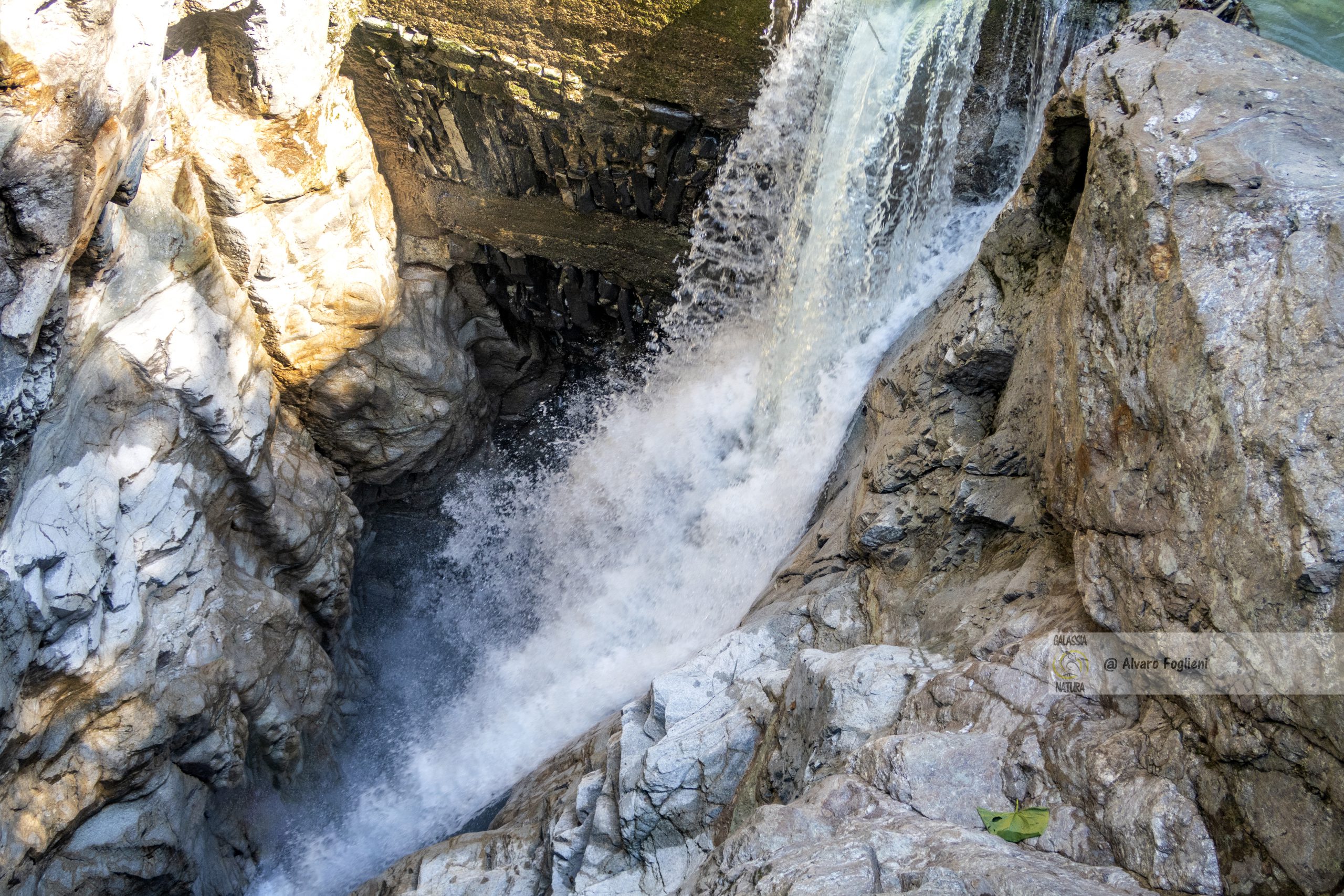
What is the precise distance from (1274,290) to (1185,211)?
14.1 inches

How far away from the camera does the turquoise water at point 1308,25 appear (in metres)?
3.77

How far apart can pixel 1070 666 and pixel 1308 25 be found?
3.42 m

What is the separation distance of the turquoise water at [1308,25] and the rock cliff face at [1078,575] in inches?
52.6

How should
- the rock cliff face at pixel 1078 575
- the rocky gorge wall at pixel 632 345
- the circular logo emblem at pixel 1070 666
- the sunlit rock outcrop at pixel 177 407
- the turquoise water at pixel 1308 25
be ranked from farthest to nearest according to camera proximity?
the turquoise water at pixel 1308 25
the sunlit rock outcrop at pixel 177 407
the circular logo emblem at pixel 1070 666
the rocky gorge wall at pixel 632 345
the rock cliff face at pixel 1078 575

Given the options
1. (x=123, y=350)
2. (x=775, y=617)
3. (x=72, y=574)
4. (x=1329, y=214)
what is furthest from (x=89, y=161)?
(x=1329, y=214)

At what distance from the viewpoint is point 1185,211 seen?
89.4 inches

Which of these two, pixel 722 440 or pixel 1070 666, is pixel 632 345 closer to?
pixel 722 440

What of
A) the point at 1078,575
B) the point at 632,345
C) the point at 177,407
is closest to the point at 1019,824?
the point at 1078,575

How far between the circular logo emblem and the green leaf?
15.0 inches

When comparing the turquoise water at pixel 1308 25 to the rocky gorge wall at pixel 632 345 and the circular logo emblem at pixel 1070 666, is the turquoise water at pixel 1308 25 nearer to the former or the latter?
the rocky gorge wall at pixel 632 345

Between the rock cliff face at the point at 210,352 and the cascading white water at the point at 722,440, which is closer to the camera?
the rock cliff face at the point at 210,352

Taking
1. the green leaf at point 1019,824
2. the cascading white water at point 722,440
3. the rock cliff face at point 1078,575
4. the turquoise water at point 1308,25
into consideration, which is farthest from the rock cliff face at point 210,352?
the green leaf at point 1019,824

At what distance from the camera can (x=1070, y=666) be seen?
2283 millimetres

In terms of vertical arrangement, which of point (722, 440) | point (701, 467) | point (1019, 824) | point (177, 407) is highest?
point (1019, 824)
